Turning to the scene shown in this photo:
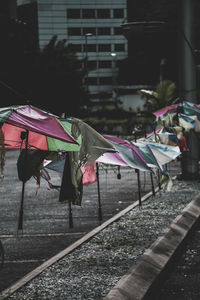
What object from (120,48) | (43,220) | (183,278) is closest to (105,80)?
(120,48)

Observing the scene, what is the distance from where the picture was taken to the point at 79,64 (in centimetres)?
5309

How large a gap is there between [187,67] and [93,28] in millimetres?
89990

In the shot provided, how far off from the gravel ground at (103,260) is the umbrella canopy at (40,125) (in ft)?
5.01

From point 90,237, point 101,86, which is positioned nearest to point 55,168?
point 90,237

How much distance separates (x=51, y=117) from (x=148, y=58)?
274 feet

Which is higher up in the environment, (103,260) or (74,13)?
(74,13)

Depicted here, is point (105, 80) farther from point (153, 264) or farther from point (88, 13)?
point (153, 264)

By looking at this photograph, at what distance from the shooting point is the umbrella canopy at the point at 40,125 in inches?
246

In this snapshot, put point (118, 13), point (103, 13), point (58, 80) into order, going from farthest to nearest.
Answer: point (118, 13) → point (103, 13) → point (58, 80)

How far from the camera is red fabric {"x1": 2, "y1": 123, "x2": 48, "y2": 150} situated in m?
7.41

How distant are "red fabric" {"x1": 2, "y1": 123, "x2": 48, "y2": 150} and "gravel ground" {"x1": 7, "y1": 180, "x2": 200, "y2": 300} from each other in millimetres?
1572

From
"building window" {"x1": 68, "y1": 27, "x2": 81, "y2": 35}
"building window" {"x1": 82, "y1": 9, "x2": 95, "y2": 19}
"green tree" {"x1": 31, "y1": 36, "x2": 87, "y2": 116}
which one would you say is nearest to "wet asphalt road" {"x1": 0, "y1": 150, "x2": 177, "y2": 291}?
"green tree" {"x1": 31, "y1": 36, "x2": 87, "y2": 116}

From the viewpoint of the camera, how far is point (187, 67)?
54.5ft

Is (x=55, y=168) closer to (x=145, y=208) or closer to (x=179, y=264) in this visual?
(x=179, y=264)
